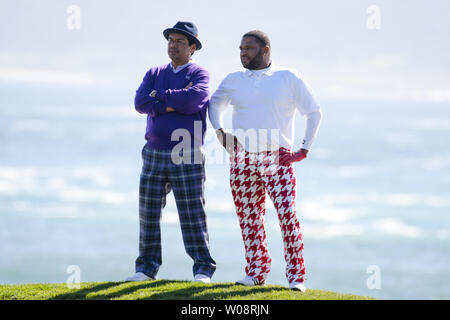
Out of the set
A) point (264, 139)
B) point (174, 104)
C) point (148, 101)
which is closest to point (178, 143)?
point (174, 104)

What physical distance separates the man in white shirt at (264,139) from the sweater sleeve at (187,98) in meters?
0.19

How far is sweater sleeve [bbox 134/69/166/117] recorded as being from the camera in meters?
7.58

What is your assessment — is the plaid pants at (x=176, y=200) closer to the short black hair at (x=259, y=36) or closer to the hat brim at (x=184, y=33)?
the hat brim at (x=184, y=33)

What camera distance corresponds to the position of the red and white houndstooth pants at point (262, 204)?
7.34 meters

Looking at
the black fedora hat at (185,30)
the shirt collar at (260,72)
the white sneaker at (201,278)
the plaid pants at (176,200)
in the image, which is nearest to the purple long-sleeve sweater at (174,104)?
the plaid pants at (176,200)

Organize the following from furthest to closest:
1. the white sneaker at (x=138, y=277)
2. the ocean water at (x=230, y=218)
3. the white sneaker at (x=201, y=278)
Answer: the ocean water at (x=230, y=218) < the white sneaker at (x=138, y=277) < the white sneaker at (x=201, y=278)

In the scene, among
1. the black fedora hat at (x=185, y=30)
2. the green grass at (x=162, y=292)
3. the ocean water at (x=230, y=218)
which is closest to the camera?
the green grass at (x=162, y=292)

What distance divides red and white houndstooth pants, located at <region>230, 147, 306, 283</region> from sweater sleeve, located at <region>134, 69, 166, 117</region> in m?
0.85

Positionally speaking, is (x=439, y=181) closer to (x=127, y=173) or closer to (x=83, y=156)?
(x=127, y=173)

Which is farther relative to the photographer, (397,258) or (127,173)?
(127,173)

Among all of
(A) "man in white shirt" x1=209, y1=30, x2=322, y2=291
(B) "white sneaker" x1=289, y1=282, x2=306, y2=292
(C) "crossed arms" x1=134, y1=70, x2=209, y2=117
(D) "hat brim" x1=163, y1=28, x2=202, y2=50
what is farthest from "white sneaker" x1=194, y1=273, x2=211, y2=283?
→ (D) "hat brim" x1=163, y1=28, x2=202, y2=50
